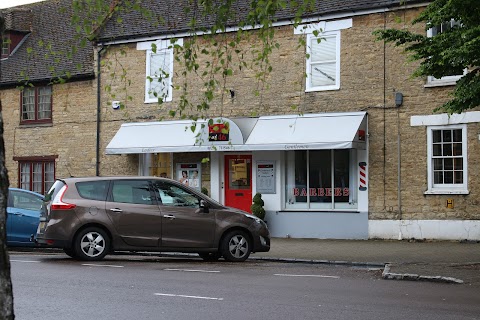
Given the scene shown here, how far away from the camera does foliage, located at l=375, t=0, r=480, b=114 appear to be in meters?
14.2

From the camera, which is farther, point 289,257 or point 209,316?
point 289,257

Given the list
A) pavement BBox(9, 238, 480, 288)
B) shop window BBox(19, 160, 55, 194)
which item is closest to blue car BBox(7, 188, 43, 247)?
pavement BBox(9, 238, 480, 288)

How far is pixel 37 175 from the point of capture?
30.0 metres

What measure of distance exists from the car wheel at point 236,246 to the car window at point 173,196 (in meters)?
0.91

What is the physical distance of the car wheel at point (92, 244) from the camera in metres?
16.3

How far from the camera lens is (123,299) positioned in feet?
35.3

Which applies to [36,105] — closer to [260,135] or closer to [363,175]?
[260,135]

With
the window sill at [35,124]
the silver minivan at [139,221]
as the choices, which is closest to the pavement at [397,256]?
the silver minivan at [139,221]

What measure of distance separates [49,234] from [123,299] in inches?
235

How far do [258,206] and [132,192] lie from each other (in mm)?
7843

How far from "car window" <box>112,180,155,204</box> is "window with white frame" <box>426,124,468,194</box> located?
8.54 m

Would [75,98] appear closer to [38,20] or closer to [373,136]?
[38,20]

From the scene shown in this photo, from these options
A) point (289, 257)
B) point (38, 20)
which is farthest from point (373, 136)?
point (38, 20)

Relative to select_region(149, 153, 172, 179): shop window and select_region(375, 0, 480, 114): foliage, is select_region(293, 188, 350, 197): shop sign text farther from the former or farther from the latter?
select_region(375, 0, 480, 114): foliage
